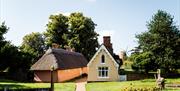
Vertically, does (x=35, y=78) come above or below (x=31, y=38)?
below

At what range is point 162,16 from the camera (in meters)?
62.8

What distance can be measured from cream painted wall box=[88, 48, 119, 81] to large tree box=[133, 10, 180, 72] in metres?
5.25

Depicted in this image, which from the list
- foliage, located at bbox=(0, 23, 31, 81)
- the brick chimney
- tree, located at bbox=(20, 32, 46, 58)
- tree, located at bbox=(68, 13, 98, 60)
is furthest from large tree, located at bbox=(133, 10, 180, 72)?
tree, located at bbox=(20, 32, 46, 58)

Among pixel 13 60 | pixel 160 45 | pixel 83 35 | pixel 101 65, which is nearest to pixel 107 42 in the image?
pixel 101 65

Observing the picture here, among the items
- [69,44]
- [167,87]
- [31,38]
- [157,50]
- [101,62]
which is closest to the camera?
[167,87]

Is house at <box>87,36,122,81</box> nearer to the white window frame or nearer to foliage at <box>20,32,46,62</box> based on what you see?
the white window frame

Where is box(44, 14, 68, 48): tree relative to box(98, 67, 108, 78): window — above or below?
above

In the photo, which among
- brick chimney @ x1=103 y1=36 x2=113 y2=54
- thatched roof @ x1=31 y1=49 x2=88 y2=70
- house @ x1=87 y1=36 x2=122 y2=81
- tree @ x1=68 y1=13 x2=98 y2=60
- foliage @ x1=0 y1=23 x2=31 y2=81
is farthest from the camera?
tree @ x1=68 y1=13 x2=98 y2=60

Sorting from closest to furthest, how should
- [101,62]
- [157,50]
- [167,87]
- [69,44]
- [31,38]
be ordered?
[167,87], [101,62], [157,50], [69,44], [31,38]

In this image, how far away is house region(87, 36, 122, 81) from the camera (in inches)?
2231

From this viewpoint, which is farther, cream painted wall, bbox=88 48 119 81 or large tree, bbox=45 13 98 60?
large tree, bbox=45 13 98 60

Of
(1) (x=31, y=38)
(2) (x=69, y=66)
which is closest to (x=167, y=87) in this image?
(2) (x=69, y=66)

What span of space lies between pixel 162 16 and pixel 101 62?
14356mm

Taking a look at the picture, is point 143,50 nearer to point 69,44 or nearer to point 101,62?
point 101,62
